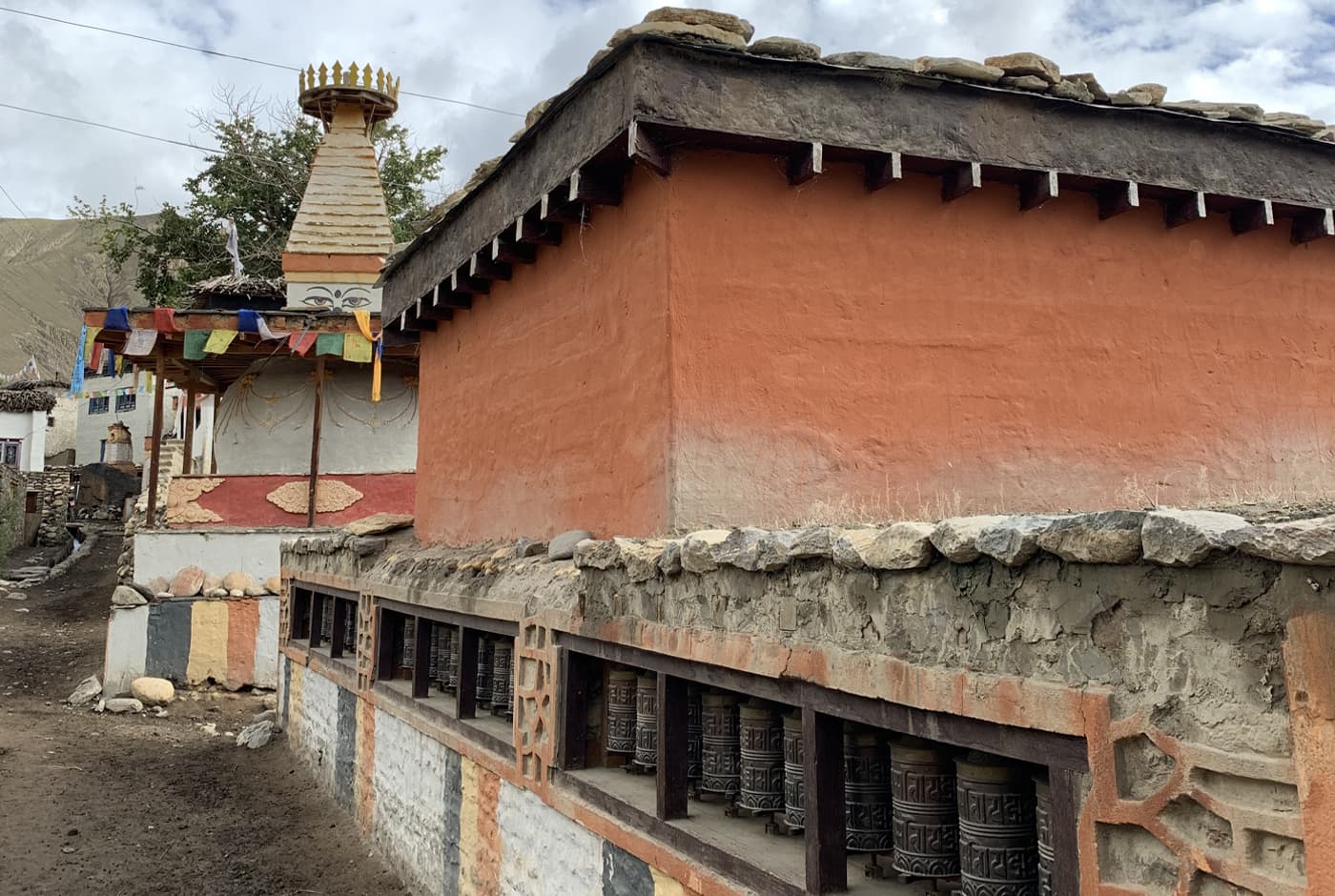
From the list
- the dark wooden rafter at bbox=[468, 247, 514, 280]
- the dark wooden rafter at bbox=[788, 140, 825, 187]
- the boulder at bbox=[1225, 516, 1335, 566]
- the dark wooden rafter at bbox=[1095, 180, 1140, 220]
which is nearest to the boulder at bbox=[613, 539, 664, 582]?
the dark wooden rafter at bbox=[788, 140, 825, 187]

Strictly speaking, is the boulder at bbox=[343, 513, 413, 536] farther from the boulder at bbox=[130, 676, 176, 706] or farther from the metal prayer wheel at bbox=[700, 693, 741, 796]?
the boulder at bbox=[130, 676, 176, 706]

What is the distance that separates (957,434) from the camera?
595 centimetres

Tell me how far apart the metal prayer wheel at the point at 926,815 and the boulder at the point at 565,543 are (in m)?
3.00

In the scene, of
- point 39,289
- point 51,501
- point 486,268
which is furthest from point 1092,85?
point 39,289

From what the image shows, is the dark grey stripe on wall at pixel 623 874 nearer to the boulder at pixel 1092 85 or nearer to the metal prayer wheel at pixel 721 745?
the metal prayer wheel at pixel 721 745

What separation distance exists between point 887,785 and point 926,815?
0.40 meters

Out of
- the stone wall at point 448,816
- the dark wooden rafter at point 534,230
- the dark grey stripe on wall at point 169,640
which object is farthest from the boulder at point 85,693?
the dark wooden rafter at point 534,230

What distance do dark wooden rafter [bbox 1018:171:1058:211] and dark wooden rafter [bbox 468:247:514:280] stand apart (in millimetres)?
3766

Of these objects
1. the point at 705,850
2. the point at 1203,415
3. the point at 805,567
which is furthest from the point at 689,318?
the point at 1203,415

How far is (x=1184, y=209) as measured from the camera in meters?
6.32

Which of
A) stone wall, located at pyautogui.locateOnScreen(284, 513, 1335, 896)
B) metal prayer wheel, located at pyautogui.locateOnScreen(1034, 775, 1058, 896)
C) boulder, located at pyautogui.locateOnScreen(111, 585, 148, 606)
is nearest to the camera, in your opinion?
stone wall, located at pyautogui.locateOnScreen(284, 513, 1335, 896)

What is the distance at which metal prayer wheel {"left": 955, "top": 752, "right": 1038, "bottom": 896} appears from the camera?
10.1ft

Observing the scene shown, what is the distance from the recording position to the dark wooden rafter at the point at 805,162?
18.2 feet

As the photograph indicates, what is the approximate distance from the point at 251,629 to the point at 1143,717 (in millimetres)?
15608
